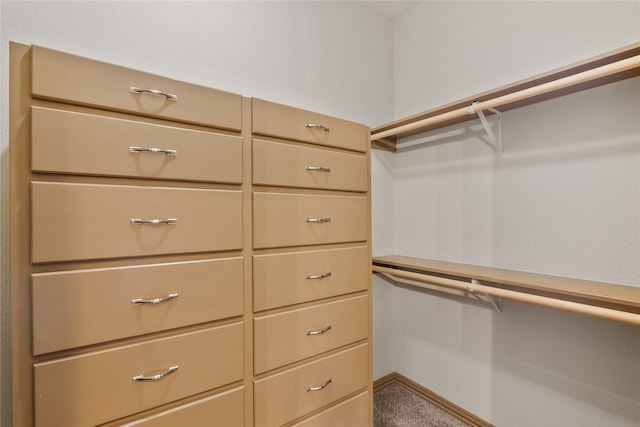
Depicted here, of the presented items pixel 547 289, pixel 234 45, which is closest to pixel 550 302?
pixel 547 289

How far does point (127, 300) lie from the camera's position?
89cm

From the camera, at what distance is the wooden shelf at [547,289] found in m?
0.94

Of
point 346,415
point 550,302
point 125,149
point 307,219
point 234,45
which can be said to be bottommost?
point 346,415

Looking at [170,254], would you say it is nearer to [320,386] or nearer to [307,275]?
[307,275]

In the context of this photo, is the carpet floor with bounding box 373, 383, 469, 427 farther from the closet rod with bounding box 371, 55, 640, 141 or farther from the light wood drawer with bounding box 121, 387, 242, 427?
the closet rod with bounding box 371, 55, 640, 141

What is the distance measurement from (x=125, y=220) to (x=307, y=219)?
0.67 meters

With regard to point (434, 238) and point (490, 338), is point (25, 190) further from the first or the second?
point (490, 338)

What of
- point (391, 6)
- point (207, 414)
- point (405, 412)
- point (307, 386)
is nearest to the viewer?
point (207, 414)

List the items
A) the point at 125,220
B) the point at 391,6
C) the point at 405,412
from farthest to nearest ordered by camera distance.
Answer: the point at 391,6 → the point at 405,412 → the point at 125,220

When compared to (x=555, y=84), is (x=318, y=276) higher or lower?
lower

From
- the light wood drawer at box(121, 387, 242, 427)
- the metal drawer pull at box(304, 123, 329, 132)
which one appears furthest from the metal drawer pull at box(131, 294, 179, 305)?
the metal drawer pull at box(304, 123, 329, 132)

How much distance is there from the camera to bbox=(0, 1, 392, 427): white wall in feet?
3.44

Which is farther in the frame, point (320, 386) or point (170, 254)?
point (320, 386)

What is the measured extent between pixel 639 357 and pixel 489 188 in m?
0.87
